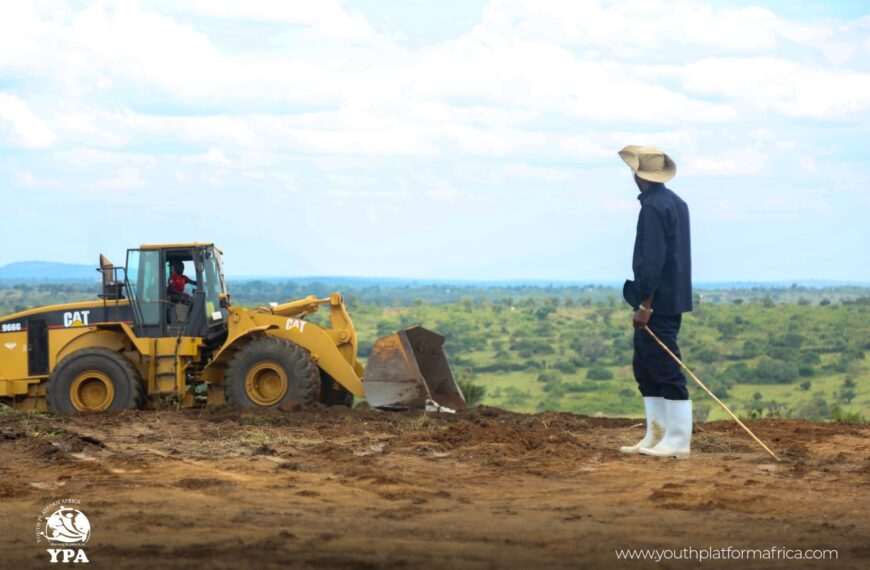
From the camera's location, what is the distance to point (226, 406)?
54.0ft

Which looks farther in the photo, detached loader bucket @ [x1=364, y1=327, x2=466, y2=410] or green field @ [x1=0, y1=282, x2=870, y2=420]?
green field @ [x1=0, y1=282, x2=870, y2=420]

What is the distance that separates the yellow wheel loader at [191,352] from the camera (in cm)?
1627

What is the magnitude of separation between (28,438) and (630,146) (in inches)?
261

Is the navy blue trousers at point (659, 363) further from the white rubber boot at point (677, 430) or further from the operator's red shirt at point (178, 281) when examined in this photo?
the operator's red shirt at point (178, 281)

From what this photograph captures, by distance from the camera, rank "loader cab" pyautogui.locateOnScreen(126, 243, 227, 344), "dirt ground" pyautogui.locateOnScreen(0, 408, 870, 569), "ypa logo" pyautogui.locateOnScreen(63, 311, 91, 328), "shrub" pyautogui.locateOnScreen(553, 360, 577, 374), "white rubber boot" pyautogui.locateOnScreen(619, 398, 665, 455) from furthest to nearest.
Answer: "shrub" pyautogui.locateOnScreen(553, 360, 577, 374) < "ypa logo" pyautogui.locateOnScreen(63, 311, 91, 328) < "loader cab" pyautogui.locateOnScreen(126, 243, 227, 344) < "white rubber boot" pyautogui.locateOnScreen(619, 398, 665, 455) < "dirt ground" pyautogui.locateOnScreen(0, 408, 870, 569)

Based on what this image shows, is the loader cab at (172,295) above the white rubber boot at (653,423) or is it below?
above

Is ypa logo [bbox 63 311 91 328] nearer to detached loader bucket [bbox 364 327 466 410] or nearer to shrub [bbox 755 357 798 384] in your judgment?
detached loader bucket [bbox 364 327 466 410]

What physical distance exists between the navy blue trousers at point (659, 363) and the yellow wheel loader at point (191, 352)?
182 inches

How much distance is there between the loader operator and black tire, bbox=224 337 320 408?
1.37 m

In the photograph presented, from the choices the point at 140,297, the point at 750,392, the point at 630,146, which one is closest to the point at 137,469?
the point at 630,146

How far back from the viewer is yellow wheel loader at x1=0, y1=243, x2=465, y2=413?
16266 mm

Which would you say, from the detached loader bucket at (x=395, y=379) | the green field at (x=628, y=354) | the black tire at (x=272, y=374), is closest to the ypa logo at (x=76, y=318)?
the black tire at (x=272, y=374)

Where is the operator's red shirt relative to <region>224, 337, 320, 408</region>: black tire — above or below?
above

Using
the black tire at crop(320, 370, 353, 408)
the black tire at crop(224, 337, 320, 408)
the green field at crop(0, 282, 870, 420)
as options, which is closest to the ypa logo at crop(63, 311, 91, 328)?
the black tire at crop(224, 337, 320, 408)
